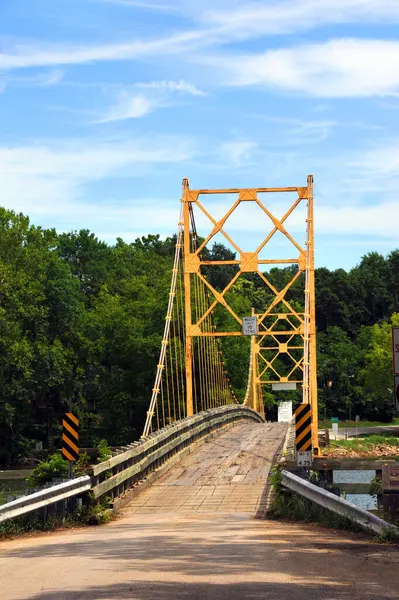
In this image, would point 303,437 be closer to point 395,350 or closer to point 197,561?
point 395,350

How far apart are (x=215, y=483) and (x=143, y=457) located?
134cm

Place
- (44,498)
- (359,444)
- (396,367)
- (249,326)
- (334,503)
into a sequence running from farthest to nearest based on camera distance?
(359,444), (249,326), (44,498), (334,503), (396,367)

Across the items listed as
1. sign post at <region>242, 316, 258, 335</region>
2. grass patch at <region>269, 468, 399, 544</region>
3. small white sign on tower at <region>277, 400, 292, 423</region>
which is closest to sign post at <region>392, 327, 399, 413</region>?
grass patch at <region>269, 468, 399, 544</region>

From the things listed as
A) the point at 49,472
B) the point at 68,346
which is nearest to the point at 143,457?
the point at 49,472

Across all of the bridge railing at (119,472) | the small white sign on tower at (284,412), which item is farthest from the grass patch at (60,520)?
the small white sign on tower at (284,412)

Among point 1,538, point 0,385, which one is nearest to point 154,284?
point 0,385

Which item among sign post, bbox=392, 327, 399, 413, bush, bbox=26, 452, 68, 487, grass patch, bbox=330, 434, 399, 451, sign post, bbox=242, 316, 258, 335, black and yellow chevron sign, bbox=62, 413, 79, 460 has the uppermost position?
sign post, bbox=242, 316, 258, 335

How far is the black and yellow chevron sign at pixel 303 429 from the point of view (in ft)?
51.2

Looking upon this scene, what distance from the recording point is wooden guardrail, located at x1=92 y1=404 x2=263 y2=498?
15955 millimetres

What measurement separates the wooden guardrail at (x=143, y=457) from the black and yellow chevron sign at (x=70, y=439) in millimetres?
538

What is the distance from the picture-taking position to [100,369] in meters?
68.3

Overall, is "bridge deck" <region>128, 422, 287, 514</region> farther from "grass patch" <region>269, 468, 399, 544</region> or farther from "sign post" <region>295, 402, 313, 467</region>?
"sign post" <region>295, 402, 313, 467</region>

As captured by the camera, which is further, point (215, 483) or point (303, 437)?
point (215, 483)

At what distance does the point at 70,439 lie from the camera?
16562 mm
